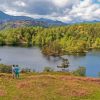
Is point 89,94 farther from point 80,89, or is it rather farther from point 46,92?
point 46,92

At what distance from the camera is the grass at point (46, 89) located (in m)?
36.4

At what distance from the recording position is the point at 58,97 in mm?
36312

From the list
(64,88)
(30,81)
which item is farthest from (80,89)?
(30,81)

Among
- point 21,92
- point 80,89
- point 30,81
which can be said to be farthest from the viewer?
point 30,81

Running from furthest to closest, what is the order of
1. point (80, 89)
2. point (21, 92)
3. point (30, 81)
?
point (30, 81) → point (80, 89) → point (21, 92)

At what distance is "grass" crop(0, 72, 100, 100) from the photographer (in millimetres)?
36375

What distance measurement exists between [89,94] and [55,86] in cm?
585

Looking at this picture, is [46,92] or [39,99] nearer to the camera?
[39,99]

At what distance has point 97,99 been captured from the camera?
118 ft

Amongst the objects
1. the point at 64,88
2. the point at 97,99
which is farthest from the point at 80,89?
the point at 97,99

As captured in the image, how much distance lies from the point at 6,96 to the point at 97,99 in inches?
443

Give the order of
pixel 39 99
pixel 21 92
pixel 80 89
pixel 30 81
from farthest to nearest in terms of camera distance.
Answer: pixel 30 81
pixel 80 89
pixel 21 92
pixel 39 99

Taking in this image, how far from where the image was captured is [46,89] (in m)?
40.1

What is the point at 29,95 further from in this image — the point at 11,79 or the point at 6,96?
the point at 11,79
